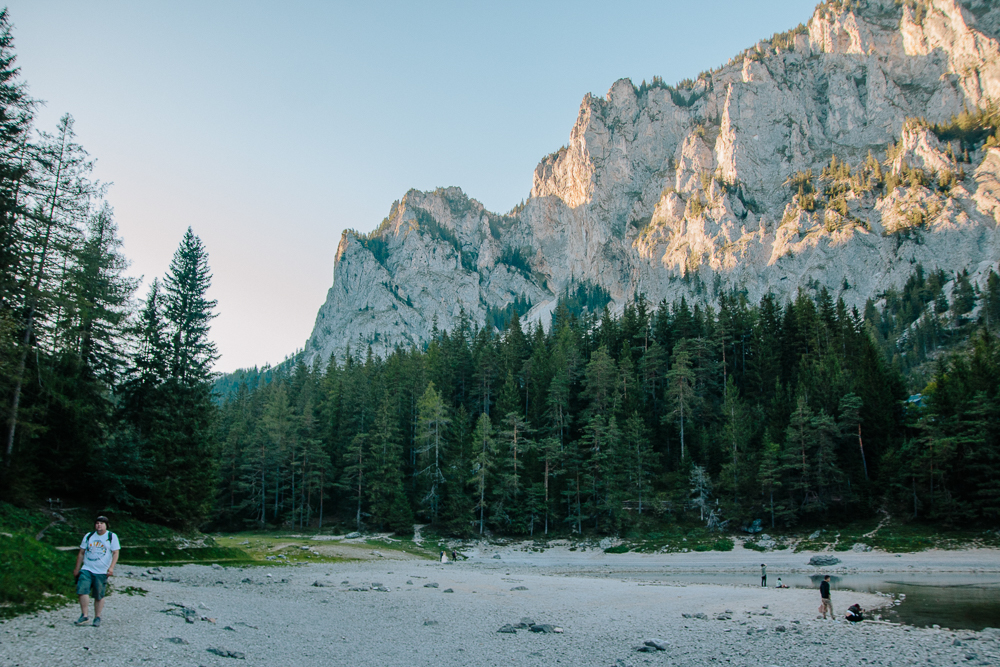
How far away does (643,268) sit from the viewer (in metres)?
198

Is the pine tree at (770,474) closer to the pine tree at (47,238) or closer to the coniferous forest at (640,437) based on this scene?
the coniferous forest at (640,437)

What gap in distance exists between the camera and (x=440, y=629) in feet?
45.6

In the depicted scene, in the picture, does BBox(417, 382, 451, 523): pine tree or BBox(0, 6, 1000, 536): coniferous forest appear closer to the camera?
BBox(0, 6, 1000, 536): coniferous forest

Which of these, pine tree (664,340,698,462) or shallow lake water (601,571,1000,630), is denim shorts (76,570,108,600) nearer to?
shallow lake water (601,571,1000,630)

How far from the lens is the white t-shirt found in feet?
33.4

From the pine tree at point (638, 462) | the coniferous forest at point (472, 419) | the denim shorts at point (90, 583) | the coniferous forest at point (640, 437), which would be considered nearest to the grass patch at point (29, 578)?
the denim shorts at point (90, 583)

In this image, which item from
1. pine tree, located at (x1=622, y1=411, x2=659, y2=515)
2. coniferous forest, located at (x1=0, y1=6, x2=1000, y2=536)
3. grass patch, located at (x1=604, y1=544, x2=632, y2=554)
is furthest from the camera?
pine tree, located at (x1=622, y1=411, x2=659, y2=515)

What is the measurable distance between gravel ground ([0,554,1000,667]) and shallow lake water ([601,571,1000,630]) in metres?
1.50

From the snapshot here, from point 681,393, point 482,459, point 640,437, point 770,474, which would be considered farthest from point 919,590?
point 482,459

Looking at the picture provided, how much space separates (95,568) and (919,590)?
31334 mm

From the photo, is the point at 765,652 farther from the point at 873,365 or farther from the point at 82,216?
the point at 873,365

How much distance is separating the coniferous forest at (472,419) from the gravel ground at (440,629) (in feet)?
33.7

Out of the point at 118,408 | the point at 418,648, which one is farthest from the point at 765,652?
the point at 118,408

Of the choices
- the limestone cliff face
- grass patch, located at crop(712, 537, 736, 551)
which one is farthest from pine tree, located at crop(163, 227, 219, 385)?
the limestone cliff face
